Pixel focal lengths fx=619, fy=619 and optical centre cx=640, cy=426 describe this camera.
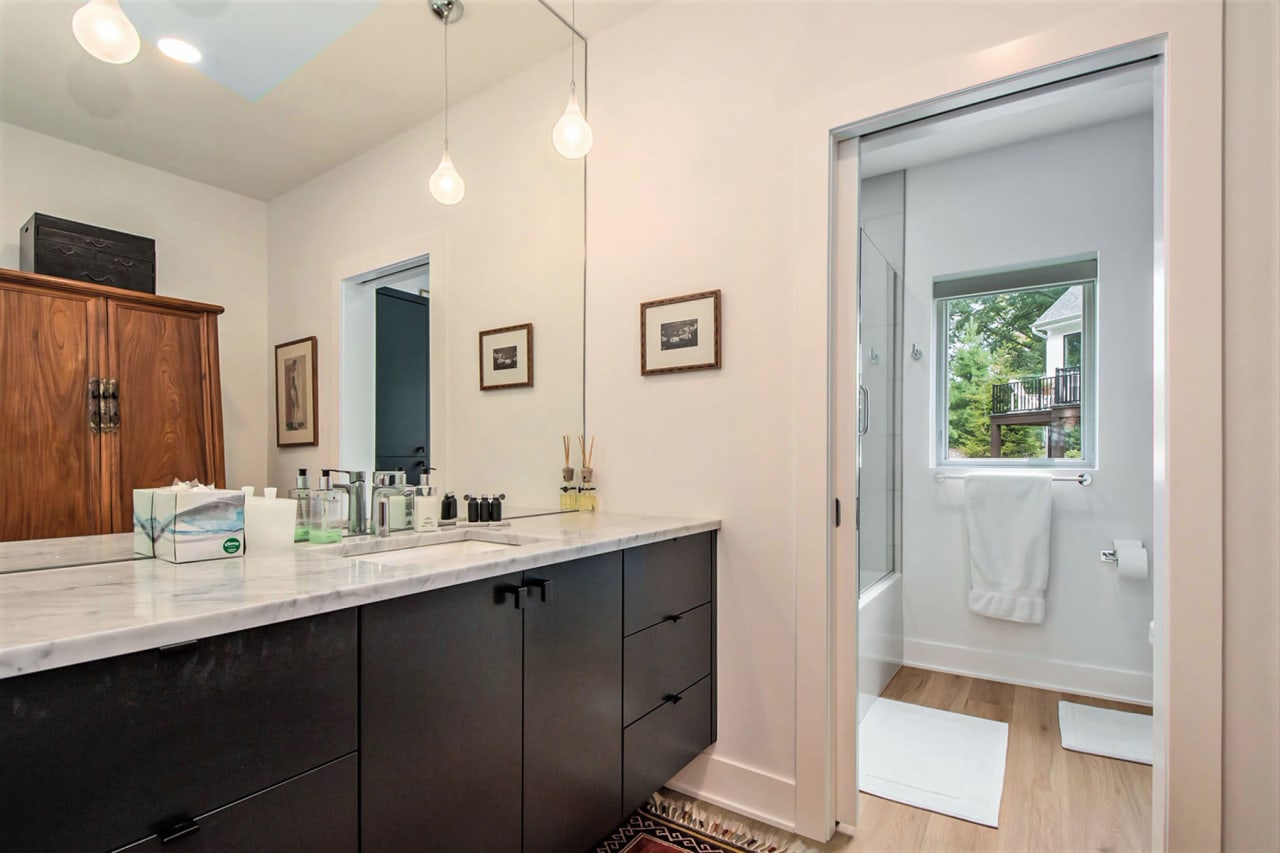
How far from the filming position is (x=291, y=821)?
906 millimetres

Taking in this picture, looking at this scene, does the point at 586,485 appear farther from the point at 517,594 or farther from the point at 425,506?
the point at 517,594

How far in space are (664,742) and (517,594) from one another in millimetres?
786

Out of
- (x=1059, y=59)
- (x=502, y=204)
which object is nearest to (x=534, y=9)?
(x=502, y=204)

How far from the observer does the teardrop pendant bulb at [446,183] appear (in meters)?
1.79

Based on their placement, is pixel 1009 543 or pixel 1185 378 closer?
pixel 1185 378

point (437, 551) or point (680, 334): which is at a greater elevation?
point (680, 334)

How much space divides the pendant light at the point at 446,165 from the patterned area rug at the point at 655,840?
6.26ft

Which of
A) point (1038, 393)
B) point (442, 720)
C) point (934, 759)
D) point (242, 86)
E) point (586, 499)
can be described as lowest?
point (934, 759)

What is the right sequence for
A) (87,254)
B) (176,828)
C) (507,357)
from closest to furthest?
1. (176,828)
2. (87,254)
3. (507,357)

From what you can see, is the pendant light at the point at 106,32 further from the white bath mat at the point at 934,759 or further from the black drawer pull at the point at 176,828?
the white bath mat at the point at 934,759

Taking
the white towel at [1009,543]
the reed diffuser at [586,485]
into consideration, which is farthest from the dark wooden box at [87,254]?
the white towel at [1009,543]

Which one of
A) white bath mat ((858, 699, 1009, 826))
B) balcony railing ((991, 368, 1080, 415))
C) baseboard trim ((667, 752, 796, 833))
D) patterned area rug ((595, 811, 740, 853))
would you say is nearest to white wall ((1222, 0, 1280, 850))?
white bath mat ((858, 699, 1009, 826))

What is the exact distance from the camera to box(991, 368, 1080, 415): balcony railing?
297 centimetres

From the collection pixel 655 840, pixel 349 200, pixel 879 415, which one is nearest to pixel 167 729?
pixel 349 200
